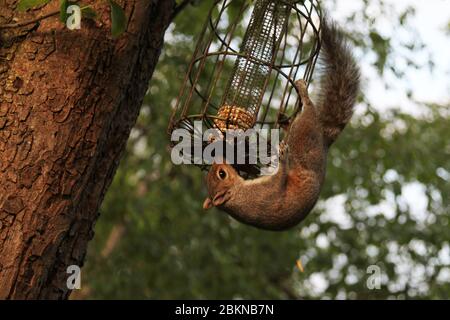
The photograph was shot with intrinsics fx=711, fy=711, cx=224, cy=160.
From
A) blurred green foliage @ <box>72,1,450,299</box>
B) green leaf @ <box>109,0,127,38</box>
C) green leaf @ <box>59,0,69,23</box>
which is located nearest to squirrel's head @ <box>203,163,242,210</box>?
green leaf @ <box>109,0,127,38</box>

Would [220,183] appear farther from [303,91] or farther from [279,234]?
[279,234]

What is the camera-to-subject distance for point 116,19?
2.02 metres

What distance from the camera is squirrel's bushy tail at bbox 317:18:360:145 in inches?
101

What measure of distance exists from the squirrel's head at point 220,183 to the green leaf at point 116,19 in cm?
66

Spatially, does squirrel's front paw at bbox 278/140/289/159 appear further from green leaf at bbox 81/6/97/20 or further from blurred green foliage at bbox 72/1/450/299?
blurred green foliage at bbox 72/1/450/299

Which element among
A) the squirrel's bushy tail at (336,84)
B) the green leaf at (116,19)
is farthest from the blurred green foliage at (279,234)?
the green leaf at (116,19)

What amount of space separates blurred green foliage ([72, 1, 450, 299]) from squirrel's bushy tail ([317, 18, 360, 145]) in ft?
5.65

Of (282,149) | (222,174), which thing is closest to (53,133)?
(222,174)

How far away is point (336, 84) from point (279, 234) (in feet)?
11.2

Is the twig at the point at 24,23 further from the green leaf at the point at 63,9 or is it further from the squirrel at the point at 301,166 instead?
the squirrel at the point at 301,166

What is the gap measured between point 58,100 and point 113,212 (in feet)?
12.1

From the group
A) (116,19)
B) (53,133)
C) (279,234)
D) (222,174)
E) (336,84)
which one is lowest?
(53,133)

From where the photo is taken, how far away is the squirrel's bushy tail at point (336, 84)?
258cm
